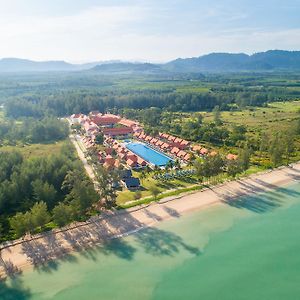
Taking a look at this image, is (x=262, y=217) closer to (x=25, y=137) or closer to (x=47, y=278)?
(x=47, y=278)

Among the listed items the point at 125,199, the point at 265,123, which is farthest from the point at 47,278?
the point at 265,123

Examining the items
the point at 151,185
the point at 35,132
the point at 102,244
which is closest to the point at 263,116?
the point at 35,132

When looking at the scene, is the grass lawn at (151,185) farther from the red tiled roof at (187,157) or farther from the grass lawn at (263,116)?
the grass lawn at (263,116)

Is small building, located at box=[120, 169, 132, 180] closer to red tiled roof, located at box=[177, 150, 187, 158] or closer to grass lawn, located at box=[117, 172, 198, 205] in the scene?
grass lawn, located at box=[117, 172, 198, 205]

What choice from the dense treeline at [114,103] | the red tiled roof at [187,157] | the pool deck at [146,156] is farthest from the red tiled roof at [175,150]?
the dense treeline at [114,103]

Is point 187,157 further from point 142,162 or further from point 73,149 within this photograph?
point 73,149

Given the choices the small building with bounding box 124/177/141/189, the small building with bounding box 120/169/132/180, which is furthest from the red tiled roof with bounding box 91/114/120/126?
the small building with bounding box 124/177/141/189
